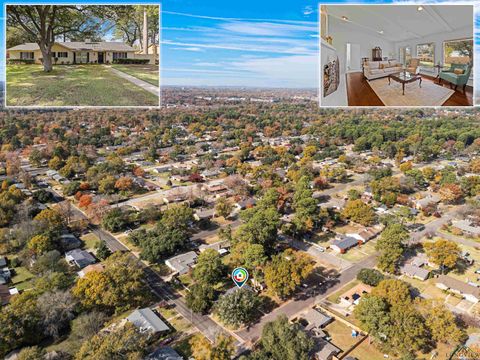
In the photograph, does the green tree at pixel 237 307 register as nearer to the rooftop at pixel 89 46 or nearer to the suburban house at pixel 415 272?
the suburban house at pixel 415 272

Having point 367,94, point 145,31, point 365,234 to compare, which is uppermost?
point 145,31

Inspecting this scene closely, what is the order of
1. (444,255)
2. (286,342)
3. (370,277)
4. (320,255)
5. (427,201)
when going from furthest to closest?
(427,201) → (320,255) → (444,255) → (370,277) → (286,342)

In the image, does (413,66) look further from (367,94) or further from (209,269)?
(209,269)

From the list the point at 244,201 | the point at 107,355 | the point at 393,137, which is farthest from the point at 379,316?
the point at 393,137

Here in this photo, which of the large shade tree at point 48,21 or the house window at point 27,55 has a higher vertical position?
the large shade tree at point 48,21

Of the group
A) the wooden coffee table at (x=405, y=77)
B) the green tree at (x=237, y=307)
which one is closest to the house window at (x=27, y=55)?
the wooden coffee table at (x=405, y=77)

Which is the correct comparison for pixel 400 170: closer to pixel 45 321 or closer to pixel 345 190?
pixel 345 190

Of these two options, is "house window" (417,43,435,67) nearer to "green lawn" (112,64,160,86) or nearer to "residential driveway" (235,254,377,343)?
"green lawn" (112,64,160,86)

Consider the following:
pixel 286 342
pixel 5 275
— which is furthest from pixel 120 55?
pixel 5 275
